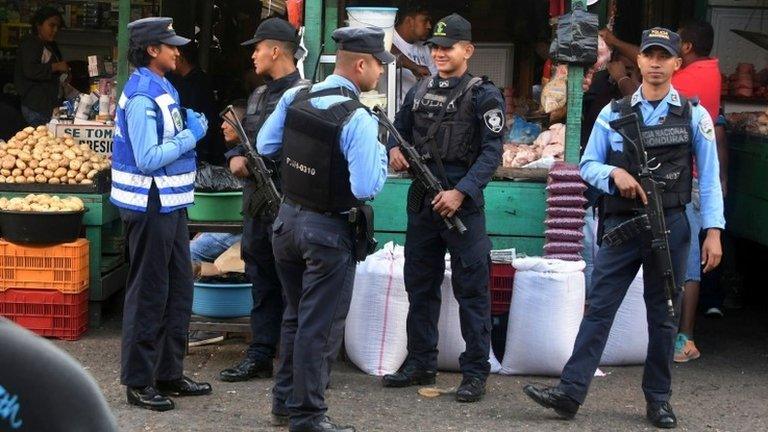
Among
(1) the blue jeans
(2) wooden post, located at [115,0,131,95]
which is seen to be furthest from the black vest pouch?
(2) wooden post, located at [115,0,131,95]

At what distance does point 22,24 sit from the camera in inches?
462

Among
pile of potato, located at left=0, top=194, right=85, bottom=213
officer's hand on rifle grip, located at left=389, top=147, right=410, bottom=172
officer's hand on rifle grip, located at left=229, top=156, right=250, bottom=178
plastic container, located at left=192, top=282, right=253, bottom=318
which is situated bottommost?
plastic container, located at left=192, top=282, right=253, bottom=318

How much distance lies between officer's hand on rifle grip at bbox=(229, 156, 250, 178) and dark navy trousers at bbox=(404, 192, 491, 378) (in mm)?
917

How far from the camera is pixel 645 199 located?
5.60 metres

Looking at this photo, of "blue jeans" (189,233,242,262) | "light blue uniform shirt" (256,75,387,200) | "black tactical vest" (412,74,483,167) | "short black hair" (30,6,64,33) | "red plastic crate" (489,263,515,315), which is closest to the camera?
"light blue uniform shirt" (256,75,387,200)

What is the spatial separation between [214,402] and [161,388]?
0.30 m

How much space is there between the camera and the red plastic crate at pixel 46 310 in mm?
7258

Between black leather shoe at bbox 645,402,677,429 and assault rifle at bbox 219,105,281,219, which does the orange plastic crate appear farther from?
black leather shoe at bbox 645,402,677,429

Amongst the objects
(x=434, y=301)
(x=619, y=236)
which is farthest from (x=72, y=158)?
(x=619, y=236)

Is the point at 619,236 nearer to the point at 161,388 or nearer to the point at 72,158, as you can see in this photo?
the point at 161,388

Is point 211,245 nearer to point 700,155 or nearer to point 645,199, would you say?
point 645,199

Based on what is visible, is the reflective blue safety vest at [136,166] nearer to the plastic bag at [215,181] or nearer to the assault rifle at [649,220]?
the plastic bag at [215,181]

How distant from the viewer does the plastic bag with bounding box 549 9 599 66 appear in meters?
6.85

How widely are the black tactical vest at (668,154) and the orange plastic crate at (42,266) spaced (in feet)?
11.1
